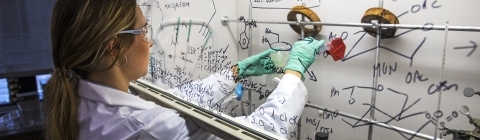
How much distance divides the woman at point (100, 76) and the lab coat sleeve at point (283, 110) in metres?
0.18

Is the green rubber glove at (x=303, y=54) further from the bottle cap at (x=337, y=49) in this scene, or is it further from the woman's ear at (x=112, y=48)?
the woman's ear at (x=112, y=48)

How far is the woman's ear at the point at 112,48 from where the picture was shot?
0.81 m

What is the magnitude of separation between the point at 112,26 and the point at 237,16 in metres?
0.65

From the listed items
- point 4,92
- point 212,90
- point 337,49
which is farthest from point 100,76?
point 4,92

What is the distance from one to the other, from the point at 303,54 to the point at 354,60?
6.1 inches

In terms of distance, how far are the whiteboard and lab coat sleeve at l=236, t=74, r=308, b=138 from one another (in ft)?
0.37

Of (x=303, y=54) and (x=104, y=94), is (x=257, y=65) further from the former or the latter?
(x=104, y=94)

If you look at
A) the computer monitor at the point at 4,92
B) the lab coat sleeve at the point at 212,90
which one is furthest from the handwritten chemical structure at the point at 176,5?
the computer monitor at the point at 4,92

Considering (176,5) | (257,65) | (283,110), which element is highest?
(176,5)

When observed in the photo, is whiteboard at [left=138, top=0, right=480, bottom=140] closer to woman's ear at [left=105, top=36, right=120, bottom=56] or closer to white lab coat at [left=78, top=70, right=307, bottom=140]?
white lab coat at [left=78, top=70, right=307, bottom=140]

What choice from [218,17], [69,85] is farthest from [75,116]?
[218,17]

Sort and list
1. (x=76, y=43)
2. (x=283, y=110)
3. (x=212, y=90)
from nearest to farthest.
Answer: (x=76, y=43)
(x=283, y=110)
(x=212, y=90)

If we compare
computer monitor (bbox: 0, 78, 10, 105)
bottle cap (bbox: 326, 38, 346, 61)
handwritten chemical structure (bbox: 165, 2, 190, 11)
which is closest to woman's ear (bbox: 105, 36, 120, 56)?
handwritten chemical structure (bbox: 165, 2, 190, 11)

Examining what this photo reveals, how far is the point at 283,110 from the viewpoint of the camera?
39.9 inches
